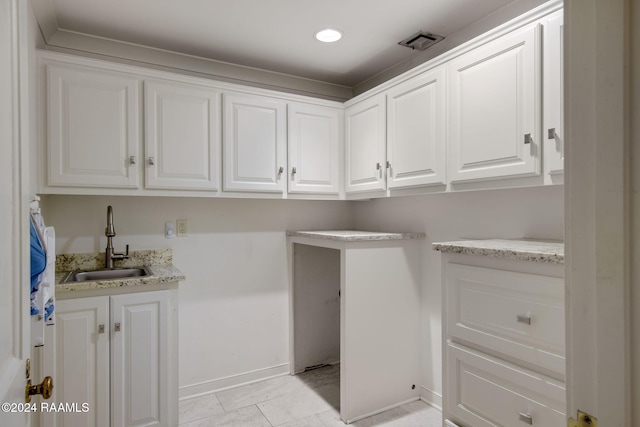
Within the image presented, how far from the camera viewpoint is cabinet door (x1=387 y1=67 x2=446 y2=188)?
2.00 meters

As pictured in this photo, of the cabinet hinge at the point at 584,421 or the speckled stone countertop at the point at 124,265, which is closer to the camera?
the cabinet hinge at the point at 584,421

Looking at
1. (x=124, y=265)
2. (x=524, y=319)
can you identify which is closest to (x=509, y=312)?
(x=524, y=319)

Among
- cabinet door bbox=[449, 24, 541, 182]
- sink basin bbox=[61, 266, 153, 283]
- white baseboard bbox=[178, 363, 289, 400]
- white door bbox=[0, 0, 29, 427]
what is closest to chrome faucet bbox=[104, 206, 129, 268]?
sink basin bbox=[61, 266, 153, 283]

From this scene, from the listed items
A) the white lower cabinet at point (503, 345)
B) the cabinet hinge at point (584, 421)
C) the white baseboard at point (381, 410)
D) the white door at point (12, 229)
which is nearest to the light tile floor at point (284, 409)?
the white baseboard at point (381, 410)

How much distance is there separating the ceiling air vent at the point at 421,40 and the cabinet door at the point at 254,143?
92cm

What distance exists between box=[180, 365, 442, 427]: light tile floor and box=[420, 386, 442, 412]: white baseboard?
3cm

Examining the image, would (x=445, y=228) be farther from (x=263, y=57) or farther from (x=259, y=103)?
(x=263, y=57)

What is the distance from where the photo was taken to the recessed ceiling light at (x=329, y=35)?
2.21 meters

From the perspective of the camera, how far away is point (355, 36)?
2291mm

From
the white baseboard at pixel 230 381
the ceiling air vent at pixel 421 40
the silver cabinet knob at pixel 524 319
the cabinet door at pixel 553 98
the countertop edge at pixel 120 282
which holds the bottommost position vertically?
the white baseboard at pixel 230 381

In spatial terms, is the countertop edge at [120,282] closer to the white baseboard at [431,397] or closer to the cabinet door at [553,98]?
the white baseboard at [431,397]

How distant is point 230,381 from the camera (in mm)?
2736

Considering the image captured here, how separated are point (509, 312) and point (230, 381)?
2142mm

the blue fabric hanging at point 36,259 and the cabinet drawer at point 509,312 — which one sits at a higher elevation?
the blue fabric hanging at point 36,259
